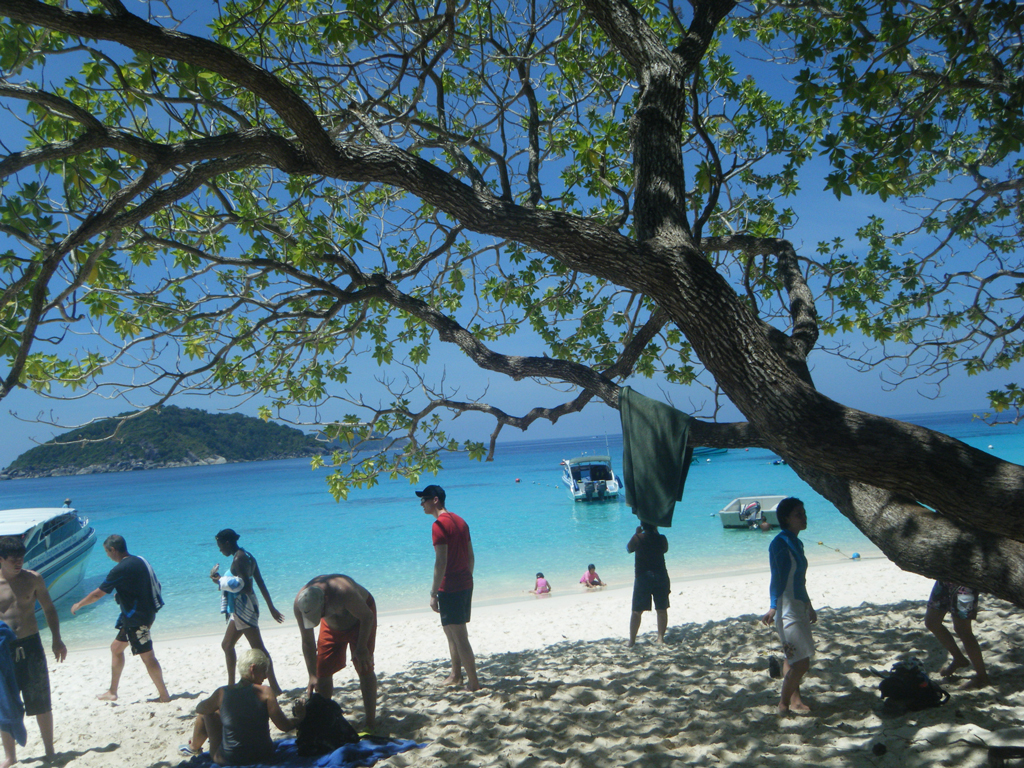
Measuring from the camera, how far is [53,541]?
1703cm

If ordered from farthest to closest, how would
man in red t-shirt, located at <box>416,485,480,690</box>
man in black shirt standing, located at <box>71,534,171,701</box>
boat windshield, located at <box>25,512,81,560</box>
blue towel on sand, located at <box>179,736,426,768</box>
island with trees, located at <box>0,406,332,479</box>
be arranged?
1. island with trees, located at <box>0,406,332,479</box>
2. boat windshield, located at <box>25,512,81,560</box>
3. man in black shirt standing, located at <box>71,534,171,701</box>
4. man in red t-shirt, located at <box>416,485,480,690</box>
5. blue towel on sand, located at <box>179,736,426,768</box>

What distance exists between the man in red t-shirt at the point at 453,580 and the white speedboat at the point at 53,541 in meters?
14.0

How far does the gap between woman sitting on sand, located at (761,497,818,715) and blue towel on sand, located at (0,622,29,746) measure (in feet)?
17.5

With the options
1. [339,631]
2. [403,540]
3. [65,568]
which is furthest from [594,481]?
[339,631]

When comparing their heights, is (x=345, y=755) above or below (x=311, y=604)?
below

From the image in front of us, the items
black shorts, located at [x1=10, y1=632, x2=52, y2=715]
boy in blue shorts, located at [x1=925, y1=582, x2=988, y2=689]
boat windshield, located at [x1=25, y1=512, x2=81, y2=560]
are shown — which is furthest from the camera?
boat windshield, located at [x1=25, y1=512, x2=81, y2=560]

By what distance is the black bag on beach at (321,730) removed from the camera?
4094 millimetres

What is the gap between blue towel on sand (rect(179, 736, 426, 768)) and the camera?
3895 millimetres

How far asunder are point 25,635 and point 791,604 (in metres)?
5.59

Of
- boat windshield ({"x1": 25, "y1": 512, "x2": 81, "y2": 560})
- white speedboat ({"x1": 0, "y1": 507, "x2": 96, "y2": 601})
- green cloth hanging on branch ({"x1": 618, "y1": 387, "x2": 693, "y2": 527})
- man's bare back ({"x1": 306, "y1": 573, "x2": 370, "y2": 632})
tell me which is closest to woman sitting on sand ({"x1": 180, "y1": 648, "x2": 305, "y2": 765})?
man's bare back ({"x1": 306, "y1": 573, "x2": 370, "y2": 632})

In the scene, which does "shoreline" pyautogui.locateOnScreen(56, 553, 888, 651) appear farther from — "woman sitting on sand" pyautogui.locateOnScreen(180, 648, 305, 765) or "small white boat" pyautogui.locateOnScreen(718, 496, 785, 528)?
"woman sitting on sand" pyautogui.locateOnScreen(180, 648, 305, 765)

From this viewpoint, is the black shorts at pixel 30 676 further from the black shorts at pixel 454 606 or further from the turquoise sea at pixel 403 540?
the turquoise sea at pixel 403 540

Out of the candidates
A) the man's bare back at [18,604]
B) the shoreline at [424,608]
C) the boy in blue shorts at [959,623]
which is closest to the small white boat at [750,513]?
the shoreline at [424,608]

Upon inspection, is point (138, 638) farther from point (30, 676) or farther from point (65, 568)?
point (65, 568)
